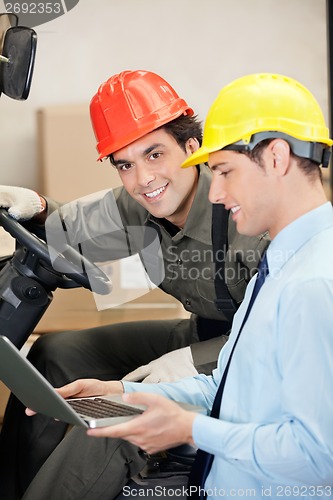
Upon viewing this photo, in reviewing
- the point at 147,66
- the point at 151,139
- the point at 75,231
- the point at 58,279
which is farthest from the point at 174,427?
the point at 147,66

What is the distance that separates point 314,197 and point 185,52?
2.91 meters

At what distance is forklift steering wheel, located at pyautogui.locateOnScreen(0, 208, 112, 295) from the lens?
1946 mm

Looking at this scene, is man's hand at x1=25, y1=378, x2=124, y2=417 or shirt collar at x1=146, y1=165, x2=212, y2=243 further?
shirt collar at x1=146, y1=165, x2=212, y2=243

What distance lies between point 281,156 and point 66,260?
0.79 metres

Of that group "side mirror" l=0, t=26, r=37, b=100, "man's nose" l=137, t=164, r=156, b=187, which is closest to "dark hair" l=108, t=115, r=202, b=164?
"man's nose" l=137, t=164, r=156, b=187

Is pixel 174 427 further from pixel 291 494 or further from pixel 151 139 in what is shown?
pixel 151 139

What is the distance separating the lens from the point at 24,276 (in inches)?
78.1

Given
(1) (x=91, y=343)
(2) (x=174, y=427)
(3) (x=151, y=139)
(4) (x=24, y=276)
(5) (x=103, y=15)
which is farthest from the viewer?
(5) (x=103, y=15)

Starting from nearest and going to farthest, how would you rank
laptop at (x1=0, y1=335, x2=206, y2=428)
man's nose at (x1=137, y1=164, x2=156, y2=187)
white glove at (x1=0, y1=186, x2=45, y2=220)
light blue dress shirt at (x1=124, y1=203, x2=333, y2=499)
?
light blue dress shirt at (x1=124, y1=203, x2=333, y2=499), laptop at (x1=0, y1=335, x2=206, y2=428), white glove at (x1=0, y1=186, x2=45, y2=220), man's nose at (x1=137, y1=164, x2=156, y2=187)

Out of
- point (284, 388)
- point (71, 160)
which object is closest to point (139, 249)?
point (284, 388)

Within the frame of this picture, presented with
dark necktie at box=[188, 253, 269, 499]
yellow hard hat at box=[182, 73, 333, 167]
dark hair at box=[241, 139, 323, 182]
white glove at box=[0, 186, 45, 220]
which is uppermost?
yellow hard hat at box=[182, 73, 333, 167]

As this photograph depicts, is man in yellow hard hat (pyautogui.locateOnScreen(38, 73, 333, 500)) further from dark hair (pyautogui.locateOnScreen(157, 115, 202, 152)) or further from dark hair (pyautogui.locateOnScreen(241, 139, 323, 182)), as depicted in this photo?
dark hair (pyautogui.locateOnScreen(157, 115, 202, 152))

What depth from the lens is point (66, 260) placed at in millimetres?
1988

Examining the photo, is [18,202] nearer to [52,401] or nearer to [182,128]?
[182,128]
